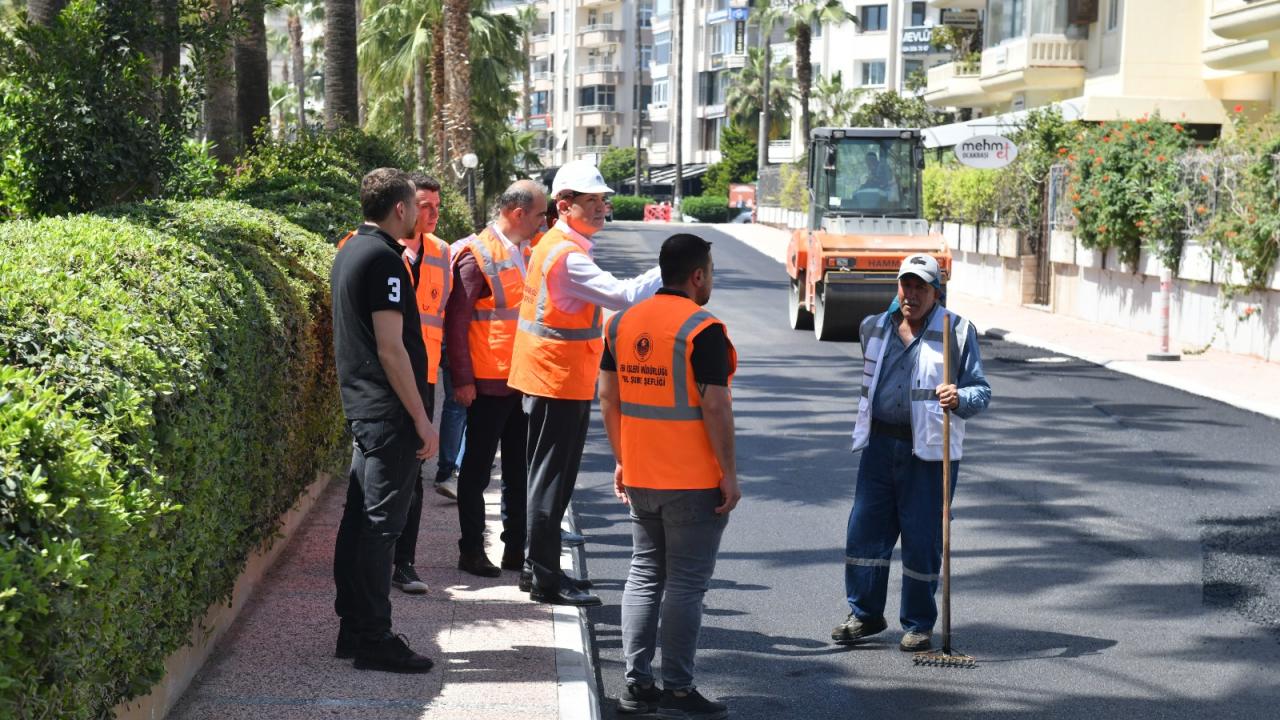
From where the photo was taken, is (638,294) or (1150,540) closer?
(638,294)

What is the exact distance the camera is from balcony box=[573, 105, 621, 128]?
11269cm

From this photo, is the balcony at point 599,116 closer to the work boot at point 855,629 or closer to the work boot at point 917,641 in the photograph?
the work boot at point 855,629

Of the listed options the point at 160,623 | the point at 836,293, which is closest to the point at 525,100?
the point at 836,293

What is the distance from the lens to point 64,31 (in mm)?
11008

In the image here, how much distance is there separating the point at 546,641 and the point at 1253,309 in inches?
595

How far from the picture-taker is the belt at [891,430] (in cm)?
681

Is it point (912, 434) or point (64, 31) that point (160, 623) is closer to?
point (912, 434)

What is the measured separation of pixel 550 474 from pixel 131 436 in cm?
301

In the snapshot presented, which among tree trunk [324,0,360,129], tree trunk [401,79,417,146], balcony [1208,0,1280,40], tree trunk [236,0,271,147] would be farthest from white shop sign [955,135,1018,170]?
tree trunk [401,79,417,146]

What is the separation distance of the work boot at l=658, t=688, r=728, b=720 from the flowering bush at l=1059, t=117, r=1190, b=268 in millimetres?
17489

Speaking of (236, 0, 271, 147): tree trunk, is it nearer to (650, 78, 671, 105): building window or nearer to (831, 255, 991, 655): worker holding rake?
(831, 255, 991, 655): worker holding rake

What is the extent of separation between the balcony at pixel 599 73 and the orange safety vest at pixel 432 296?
4202 inches

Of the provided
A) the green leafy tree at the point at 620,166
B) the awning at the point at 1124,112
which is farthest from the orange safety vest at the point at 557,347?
A: the green leafy tree at the point at 620,166

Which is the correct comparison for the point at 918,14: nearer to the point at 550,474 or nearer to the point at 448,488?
the point at 448,488
